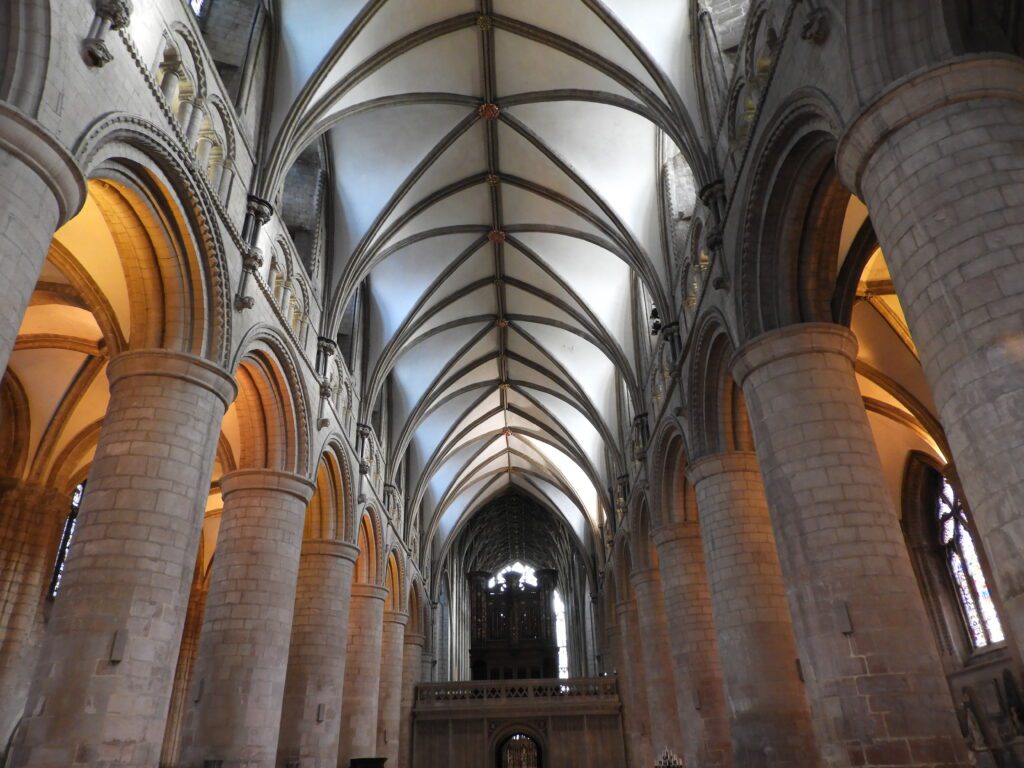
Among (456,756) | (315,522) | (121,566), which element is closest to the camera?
(121,566)

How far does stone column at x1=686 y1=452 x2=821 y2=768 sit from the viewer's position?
10.6 m

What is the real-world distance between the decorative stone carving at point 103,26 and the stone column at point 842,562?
776 centimetres

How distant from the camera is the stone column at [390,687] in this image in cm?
2216

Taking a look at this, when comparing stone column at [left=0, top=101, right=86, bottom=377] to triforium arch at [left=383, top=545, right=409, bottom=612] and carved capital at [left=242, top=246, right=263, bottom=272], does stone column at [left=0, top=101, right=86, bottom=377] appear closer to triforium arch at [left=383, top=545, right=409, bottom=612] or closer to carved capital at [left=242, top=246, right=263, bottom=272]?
carved capital at [left=242, top=246, right=263, bottom=272]

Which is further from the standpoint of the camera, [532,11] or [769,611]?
[532,11]

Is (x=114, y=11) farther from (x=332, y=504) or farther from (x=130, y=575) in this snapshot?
(x=332, y=504)

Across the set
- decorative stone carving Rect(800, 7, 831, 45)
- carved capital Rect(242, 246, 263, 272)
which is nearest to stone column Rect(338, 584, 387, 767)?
carved capital Rect(242, 246, 263, 272)

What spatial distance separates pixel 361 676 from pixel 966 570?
13.9 meters

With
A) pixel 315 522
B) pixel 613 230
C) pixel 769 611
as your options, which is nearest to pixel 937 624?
pixel 769 611

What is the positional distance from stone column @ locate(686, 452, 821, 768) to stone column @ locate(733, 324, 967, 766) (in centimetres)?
281

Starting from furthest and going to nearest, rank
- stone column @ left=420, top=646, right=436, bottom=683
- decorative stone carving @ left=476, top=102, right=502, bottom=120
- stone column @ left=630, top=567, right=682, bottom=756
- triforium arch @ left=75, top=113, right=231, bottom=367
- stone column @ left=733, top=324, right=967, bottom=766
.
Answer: stone column @ left=420, top=646, right=436, bottom=683 → stone column @ left=630, top=567, right=682, bottom=756 → decorative stone carving @ left=476, top=102, right=502, bottom=120 → triforium arch @ left=75, top=113, right=231, bottom=367 → stone column @ left=733, top=324, right=967, bottom=766

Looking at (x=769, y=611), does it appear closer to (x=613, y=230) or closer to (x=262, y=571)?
(x=262, y=571)

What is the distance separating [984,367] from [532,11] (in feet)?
37.5

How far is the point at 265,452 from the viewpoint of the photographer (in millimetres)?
13141
